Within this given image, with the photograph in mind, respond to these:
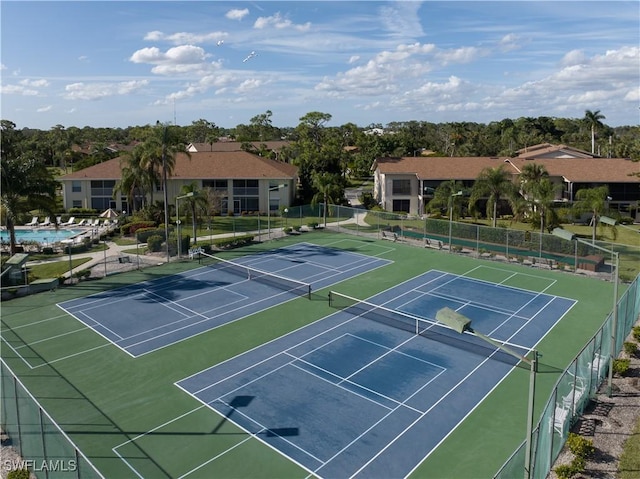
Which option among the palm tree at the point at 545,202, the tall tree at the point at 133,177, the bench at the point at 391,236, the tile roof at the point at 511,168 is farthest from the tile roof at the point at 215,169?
the palm tree at the point at 545,202

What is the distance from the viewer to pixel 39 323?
26.8 m

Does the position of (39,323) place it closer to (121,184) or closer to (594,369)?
(594,369)

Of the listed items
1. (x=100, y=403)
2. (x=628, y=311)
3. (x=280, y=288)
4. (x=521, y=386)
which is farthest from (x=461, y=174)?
(x=100, y=403)

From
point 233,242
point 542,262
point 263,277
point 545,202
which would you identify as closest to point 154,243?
point 233,242

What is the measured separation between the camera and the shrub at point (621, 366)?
781 inches

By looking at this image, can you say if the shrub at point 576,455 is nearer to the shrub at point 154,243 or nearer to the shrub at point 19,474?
the shrub at point 19,474

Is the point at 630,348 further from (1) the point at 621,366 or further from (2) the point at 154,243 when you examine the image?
(2) the point at 154,243

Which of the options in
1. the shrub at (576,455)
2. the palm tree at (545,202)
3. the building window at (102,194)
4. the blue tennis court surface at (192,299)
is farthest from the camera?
the building window at (102,194)

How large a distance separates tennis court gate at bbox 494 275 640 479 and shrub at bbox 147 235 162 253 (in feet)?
101

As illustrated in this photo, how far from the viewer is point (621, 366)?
19859 millimetres

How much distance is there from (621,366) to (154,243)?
3151 centimetres

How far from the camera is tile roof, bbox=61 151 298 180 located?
5978cm

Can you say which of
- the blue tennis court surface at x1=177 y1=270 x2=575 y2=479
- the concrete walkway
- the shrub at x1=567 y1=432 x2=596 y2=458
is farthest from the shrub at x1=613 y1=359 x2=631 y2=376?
the concrete walkway

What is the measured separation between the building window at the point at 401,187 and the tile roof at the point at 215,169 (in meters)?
11.9
